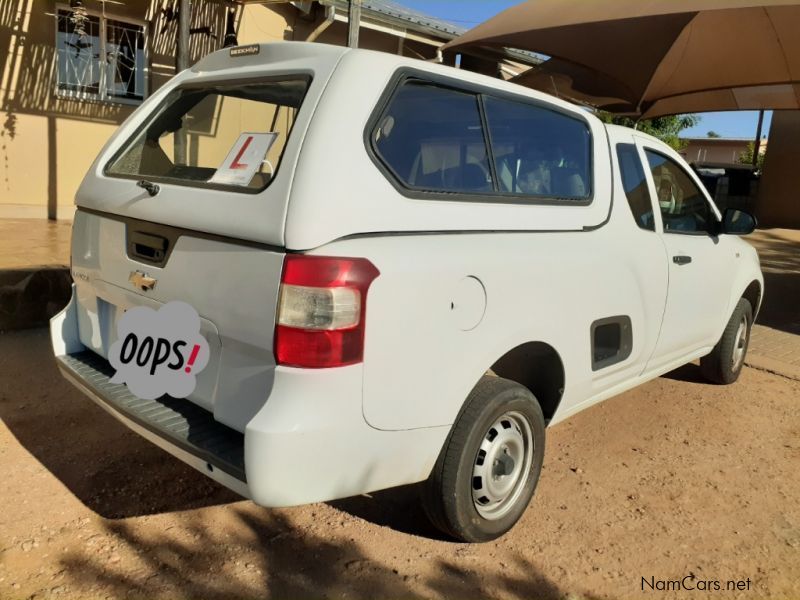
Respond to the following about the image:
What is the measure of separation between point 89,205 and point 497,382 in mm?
1914

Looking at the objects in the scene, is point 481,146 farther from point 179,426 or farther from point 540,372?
point 179,426

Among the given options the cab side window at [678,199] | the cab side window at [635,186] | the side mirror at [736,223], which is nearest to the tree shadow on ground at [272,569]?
Answer: the cab side window at [635,186]

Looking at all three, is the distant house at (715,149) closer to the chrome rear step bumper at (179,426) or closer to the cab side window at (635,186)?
the cab side window at (635,186)

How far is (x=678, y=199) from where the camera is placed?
403 cm

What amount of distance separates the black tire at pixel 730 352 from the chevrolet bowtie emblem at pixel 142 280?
3949 mm

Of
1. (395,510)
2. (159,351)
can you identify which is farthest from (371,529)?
(159,351)

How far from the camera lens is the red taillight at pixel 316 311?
6.72 ft

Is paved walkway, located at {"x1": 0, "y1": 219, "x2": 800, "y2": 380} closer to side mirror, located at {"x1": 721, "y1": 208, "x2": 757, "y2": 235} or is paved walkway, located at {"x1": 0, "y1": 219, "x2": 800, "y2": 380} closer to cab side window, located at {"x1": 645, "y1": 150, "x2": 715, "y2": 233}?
side mirror, located at {"x1": 721, "y1": 208, "x2": 757, "y2": 235}

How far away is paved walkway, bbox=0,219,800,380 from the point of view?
5543mm

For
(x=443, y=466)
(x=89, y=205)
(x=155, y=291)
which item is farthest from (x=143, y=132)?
(x=443, y=466)

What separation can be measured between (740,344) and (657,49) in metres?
5.83

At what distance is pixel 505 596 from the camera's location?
250cm

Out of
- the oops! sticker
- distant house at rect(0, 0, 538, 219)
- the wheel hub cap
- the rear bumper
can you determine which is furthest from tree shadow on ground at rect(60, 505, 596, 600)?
distant house at rect(0, 0, 538, 219)

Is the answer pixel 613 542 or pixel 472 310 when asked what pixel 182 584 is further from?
pixel 613 542
